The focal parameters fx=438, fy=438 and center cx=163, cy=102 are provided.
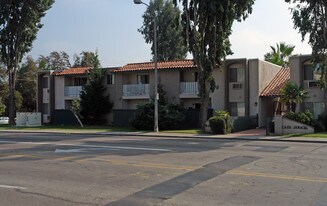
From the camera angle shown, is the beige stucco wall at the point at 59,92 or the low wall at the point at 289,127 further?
the beige stucco wall at the point at 59,92

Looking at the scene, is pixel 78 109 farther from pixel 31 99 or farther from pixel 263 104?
pixel 31 99

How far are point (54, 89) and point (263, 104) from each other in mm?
22513

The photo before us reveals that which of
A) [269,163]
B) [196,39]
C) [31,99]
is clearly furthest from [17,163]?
[31,99]

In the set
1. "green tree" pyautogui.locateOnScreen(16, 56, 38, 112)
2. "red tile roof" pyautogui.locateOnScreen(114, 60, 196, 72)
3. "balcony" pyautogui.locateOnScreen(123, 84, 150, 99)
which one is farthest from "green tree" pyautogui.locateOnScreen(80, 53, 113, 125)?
"green tree" pyautogui.locateOnScreen(16, 56, 38, 112)

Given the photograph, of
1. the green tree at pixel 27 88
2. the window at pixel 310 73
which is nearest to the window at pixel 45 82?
the green tree at pixel 27 88

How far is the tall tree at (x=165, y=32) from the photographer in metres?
62.5

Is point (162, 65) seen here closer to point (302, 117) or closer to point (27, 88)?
point (302, 117)

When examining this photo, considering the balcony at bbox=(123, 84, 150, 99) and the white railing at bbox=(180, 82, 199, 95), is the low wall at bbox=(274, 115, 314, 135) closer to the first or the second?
the white railing at bbox=(180, 82, 199, 95)

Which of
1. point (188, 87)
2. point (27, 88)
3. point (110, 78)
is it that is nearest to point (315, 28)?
point (188, 87)

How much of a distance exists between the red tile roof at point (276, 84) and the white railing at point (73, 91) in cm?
1884

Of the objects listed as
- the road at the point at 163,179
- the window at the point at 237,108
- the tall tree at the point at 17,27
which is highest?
the tall tree at the point at 17,27

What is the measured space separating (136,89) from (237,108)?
9878 millimetres

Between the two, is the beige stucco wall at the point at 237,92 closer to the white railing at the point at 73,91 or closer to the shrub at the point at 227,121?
the shrub at the point at 227,121

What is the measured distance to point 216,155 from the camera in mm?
15070
